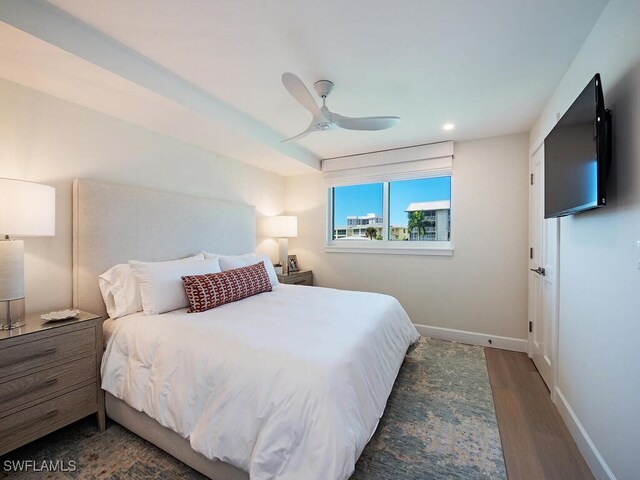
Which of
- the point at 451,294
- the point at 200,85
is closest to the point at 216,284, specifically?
the point at 200,85

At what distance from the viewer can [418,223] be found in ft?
12.3

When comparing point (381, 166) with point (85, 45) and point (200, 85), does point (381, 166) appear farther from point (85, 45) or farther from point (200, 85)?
point (85, 45)

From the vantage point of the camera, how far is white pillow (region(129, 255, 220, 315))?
6.69 feet

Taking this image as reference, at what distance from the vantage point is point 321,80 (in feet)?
6.87

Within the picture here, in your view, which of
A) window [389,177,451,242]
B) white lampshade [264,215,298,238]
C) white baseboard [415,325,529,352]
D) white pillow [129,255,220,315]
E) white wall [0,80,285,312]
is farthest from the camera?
white lampshade [264,215,298,238]

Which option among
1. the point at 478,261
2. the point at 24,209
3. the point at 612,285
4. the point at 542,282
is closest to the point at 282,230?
the point at 478,261

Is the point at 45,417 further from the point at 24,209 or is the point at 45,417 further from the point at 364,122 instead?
the point at 364,122

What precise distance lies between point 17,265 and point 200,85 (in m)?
1.66

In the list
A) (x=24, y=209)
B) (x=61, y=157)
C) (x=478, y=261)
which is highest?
(x=61, y=157)

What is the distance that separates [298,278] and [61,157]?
2.71 metres

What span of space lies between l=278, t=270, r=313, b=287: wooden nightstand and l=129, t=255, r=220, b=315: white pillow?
152 centimetres

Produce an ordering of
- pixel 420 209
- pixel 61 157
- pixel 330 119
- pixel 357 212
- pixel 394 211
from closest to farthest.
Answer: pixel 61 157
pixel 330 119
pixel 420 209
pixel 394 211
pixel 357 212

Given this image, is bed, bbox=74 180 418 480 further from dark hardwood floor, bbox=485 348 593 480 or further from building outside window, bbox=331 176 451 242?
building outside window, bbox=331 176 451 242

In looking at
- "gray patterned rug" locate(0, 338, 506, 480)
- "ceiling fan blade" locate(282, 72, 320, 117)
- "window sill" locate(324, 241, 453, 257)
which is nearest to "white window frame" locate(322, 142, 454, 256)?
"window sill" locate(324, 241, 453, 257)
